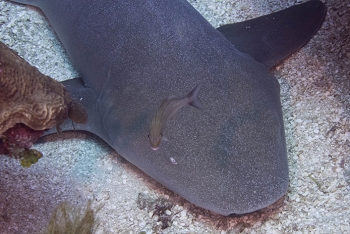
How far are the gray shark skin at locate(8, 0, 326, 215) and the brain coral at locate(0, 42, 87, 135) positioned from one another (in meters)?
0.88

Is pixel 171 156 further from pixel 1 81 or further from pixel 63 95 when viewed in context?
pixel 1 81

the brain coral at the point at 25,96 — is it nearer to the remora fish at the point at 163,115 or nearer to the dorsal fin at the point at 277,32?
the remora fish at the point at 163,115

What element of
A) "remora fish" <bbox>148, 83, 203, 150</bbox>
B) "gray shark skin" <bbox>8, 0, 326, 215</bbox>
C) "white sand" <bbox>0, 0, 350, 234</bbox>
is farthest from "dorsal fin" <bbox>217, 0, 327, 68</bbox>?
"remora fish" <bbox>148, 83, 203, 150</bbox>

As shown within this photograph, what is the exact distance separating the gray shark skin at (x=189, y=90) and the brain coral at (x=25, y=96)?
876 mm

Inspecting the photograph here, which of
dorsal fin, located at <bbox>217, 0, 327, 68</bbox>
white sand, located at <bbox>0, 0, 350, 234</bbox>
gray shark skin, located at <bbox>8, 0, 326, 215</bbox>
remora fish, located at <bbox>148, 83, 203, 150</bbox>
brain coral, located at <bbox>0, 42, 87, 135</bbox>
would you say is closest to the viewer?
brain coral, located at <bbox>0, 42, 87, 135</bbox>

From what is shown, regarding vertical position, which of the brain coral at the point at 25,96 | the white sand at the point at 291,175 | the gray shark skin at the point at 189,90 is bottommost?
the white sand at the point at 291,175

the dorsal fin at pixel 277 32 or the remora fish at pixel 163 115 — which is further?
the dorsal fin at pixel 277 32

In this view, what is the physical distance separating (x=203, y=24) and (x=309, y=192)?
1.91 meters

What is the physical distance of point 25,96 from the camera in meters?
2.07

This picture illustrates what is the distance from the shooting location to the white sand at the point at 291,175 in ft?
8.80

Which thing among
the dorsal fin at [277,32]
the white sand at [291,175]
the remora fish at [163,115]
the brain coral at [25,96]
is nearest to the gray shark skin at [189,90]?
the dorsal fin at [277,32]

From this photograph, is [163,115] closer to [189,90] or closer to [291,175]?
[189,90]

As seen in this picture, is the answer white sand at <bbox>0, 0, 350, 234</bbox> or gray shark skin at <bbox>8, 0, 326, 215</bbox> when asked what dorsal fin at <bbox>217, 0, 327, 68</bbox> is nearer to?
gray shark skin at <bbox>8, 0, 326, 215</bbox>

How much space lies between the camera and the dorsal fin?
3.48 m
